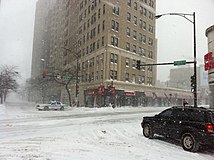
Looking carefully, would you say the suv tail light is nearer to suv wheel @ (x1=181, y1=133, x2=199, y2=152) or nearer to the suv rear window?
the suv rear window

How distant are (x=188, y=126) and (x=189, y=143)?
0.57m

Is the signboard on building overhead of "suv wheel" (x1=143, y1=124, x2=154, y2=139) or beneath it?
overhead

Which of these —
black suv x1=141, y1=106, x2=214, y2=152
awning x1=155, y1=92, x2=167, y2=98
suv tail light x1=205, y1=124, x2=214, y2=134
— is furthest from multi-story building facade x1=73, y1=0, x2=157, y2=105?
suv tail light x1=205, y1=124, x2=214, y2=134

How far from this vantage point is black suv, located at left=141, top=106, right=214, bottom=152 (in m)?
7.77

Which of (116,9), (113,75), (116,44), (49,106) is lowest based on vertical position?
(49,106)

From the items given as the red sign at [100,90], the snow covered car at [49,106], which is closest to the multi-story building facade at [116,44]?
the red sign at [100,90]

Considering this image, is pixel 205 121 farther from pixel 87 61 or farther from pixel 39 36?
pixel 39 36

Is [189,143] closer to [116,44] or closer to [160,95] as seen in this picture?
[116,44]

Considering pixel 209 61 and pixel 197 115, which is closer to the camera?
pixel 197 115

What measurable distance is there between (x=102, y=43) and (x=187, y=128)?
3727 cm

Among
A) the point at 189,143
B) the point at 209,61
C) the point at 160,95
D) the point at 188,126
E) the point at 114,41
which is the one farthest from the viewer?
the point at 160,95

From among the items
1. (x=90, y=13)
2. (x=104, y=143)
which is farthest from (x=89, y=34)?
(x=104, y=143)

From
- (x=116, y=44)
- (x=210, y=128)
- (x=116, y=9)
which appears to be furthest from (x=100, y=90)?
(x=210, y=128)

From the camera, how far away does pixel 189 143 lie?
8.19 metres
